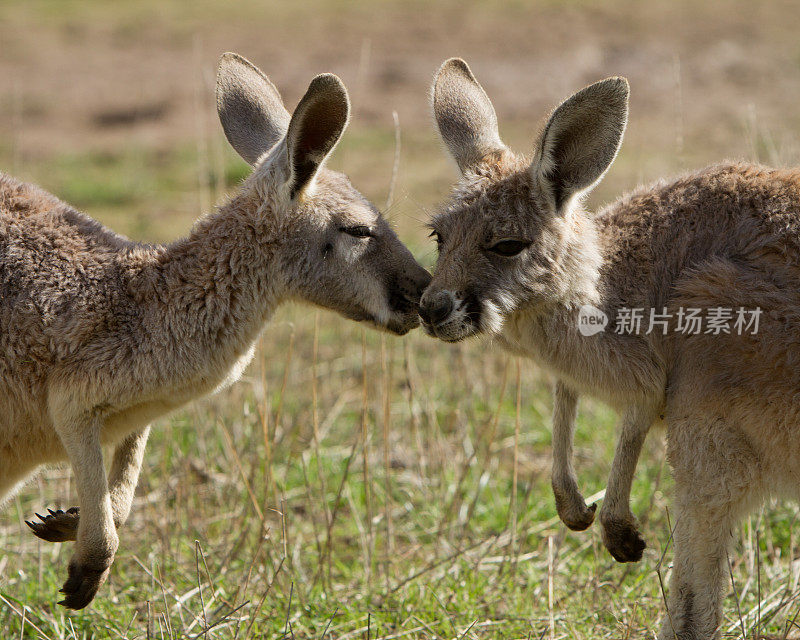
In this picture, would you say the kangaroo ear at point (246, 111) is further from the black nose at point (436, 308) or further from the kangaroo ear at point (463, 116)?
the black nose at point (436, 308)

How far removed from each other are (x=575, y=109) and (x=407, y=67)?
450 inches

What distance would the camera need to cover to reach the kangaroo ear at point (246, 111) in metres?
4.21

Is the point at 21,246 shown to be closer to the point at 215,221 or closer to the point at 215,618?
the point at 215,221

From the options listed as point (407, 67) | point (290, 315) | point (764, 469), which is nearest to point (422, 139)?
point (407, 67)

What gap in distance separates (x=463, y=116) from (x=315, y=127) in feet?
2.33

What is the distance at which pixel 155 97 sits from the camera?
1384 centimetres

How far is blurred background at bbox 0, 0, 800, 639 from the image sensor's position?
14.3 ft

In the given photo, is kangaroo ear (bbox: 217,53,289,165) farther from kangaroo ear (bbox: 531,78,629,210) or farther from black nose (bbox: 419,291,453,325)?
kangaroo ear (bbox: 531,78,629,210)

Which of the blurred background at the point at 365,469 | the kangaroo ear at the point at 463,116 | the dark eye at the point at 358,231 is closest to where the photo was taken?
the dark eye at the point at 358,231

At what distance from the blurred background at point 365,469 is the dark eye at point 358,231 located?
542 millimetres

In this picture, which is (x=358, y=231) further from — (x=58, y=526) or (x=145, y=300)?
(x=58, y=526)

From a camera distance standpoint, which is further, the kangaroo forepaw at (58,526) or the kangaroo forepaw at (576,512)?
the kangaroo forepaw at (576,512)

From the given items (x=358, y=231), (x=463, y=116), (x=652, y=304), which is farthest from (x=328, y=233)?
(x=652, y=304)

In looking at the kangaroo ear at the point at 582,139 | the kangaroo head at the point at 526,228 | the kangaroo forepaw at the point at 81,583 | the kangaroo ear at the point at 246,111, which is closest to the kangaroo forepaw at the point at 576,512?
the kangaroo head at the point at 526,228
